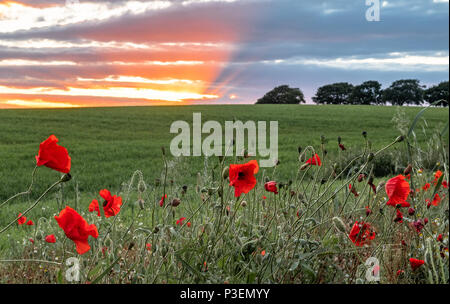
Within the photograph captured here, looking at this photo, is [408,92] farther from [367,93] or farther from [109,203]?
[109,203]

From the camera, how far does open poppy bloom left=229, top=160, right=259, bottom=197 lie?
1.84m

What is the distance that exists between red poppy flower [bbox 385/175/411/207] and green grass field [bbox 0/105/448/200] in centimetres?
151

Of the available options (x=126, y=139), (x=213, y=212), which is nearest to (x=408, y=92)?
(x=126, y=139)

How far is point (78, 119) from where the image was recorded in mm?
24984

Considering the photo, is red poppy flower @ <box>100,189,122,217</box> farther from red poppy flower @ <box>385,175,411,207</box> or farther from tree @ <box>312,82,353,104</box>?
tree @ <box>312,82,353,104</box>

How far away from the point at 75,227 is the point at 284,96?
122ft

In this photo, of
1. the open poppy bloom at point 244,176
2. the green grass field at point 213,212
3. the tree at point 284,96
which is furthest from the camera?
the tree at point 284,96

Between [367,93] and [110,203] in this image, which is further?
[367,93]

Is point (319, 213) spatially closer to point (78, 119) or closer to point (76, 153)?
point (76, 153)

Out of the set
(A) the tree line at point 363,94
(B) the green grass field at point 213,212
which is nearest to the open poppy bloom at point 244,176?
(B) the green grass field at point 213,212

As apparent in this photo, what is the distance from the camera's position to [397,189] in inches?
86.4

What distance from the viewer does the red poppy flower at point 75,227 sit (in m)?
1.68

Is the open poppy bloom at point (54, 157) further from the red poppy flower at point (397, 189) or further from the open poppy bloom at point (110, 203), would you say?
the red poppy flower at point (397, 189)
